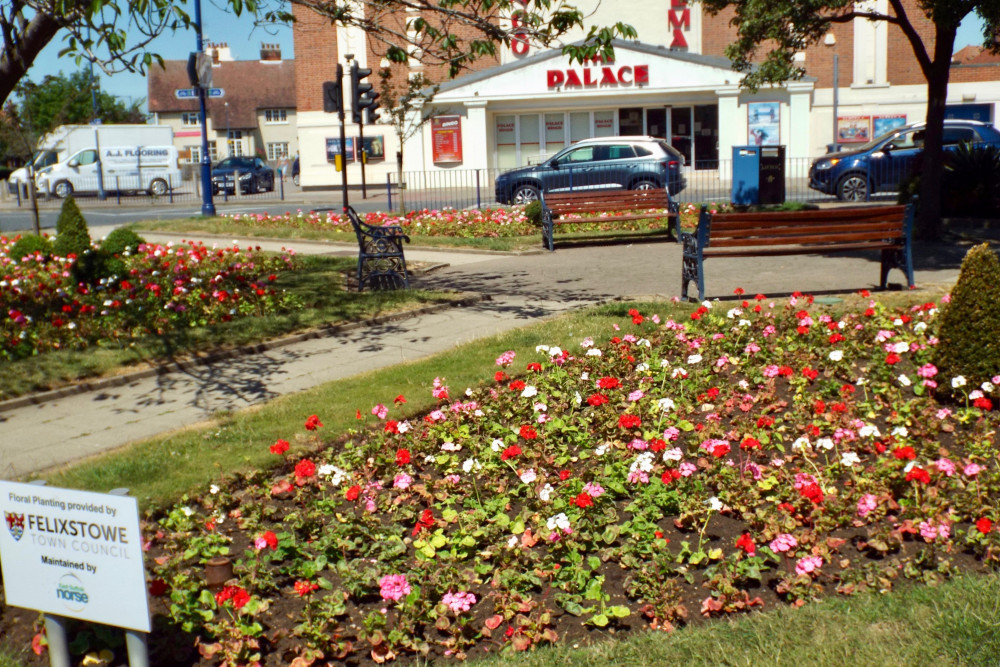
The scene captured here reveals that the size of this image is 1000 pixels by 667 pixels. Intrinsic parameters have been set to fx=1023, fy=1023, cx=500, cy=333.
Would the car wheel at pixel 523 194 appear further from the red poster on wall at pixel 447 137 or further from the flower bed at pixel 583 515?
the flower bed at pixel 583 515

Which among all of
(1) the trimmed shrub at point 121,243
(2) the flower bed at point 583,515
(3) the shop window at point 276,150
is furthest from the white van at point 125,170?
(2) the flower bed at point 583,515

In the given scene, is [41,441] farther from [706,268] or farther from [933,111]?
[933,111]

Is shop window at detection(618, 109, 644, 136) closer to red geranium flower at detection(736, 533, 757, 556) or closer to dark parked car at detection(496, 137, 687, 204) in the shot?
dark parked car at detection(496, 137, 687, 204)

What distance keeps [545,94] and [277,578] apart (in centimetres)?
3527

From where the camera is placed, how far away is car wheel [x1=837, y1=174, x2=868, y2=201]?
23.2 meters

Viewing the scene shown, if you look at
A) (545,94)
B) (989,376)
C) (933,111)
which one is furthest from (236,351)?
(545,94)

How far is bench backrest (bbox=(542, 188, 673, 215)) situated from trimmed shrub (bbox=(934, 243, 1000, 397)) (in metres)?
10.4

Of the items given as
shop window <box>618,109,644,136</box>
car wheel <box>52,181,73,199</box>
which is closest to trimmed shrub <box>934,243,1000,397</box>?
shop window <box>618,109,644,136</box>

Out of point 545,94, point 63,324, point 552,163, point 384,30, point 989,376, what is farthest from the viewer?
point 545,94

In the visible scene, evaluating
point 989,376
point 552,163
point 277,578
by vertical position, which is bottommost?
point 277,578

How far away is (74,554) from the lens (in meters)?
3.37

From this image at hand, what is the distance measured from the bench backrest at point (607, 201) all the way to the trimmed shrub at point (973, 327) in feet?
34.2

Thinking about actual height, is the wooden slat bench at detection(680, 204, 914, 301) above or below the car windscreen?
below

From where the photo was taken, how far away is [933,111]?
585 inches
